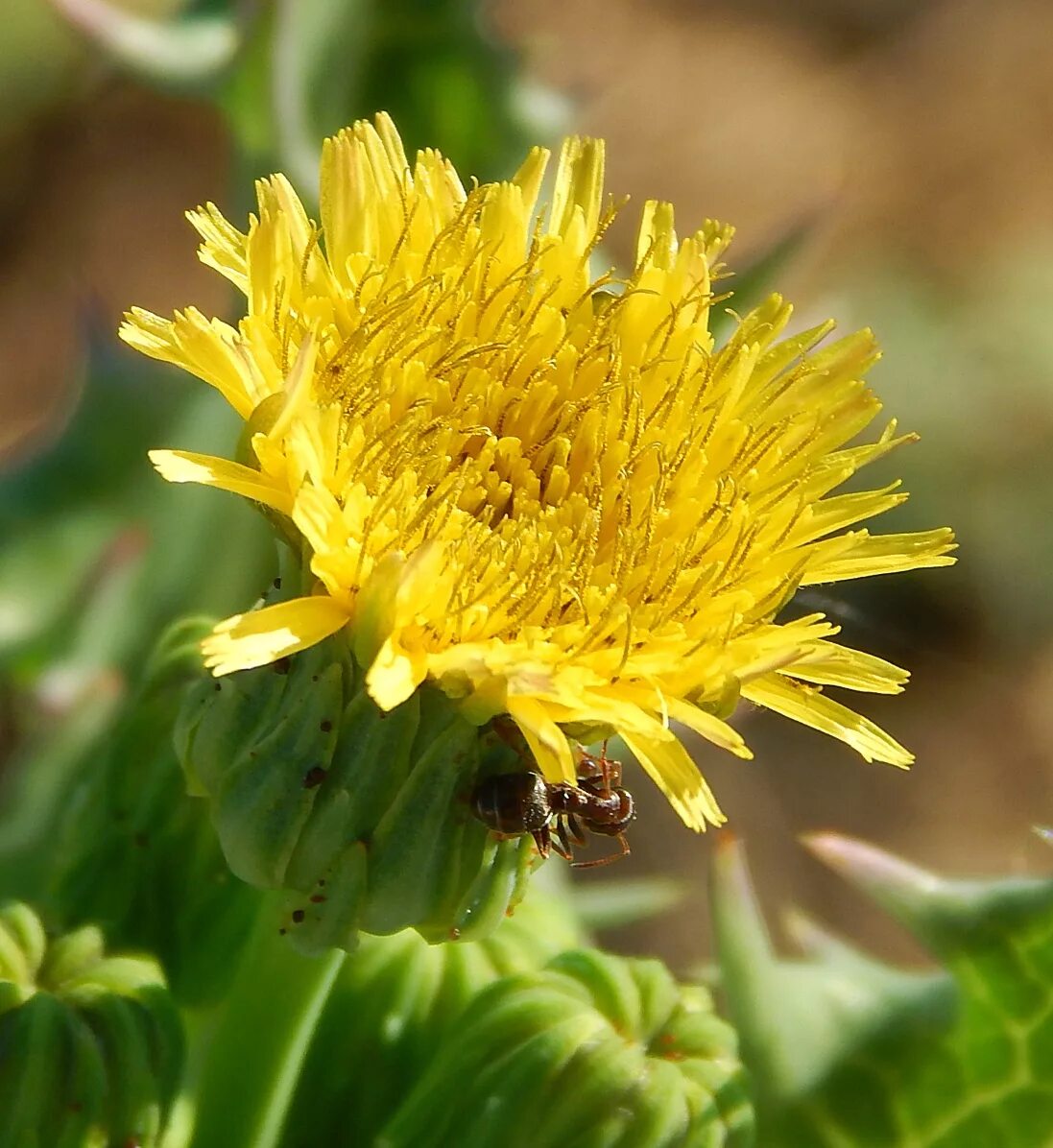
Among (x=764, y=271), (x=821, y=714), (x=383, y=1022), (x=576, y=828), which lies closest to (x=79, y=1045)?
(x=383, y=1022)

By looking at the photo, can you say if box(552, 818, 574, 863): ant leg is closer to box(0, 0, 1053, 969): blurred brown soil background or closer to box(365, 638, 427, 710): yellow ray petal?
box(365, 638, 427, 710): yellow ray petal

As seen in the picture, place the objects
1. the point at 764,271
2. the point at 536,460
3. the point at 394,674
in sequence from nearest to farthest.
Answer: the point at 394,674 < the point at 536,460 < the point at 764,271

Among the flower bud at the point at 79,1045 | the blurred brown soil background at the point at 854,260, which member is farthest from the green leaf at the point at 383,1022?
the blurred brown soil background at the point at 854,260

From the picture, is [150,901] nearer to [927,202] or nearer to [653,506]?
[653,506]

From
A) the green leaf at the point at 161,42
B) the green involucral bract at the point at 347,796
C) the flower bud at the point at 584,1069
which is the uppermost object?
the green leaf at the point at 161,42

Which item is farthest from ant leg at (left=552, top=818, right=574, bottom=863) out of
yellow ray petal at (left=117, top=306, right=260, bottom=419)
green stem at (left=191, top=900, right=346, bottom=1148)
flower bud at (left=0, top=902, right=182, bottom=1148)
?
yellow ray petal at (left=117, top=306, right=260, bottom=419)

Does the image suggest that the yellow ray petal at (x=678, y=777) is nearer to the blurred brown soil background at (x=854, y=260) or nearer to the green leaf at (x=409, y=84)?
the green leaf at (x=409, y=84)

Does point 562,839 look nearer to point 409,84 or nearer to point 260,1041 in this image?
point 260,1041
